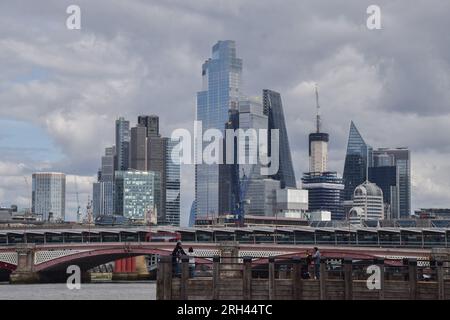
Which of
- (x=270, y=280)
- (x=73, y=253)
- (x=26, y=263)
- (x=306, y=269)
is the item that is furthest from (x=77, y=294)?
(x=270, y=280)

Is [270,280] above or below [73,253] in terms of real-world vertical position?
above

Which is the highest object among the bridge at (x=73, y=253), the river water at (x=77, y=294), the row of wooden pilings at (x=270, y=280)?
the row of wooden pilings at (x=270, y=280)

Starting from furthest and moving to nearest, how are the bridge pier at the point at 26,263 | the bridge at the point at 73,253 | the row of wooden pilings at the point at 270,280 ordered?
the bridge pier at the point at 26,263, the bridge at the point at 73,253, the row of wooden pilings at the point at 270,280

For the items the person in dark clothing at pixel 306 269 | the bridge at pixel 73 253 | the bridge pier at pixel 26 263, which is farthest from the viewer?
the bridge pier at pixel 26 263

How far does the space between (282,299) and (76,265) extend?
116 m

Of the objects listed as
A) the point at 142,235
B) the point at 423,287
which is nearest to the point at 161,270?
the point at 423,287

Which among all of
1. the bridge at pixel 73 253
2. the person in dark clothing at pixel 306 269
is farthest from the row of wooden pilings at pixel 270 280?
the bridge at pixel 73 253

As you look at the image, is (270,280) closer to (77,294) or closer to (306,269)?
(306,269)

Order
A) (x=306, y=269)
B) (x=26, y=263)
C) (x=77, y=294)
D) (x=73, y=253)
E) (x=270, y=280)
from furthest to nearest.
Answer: (x=26, y=263) → (x=73, y=253) → (x=77, y=294) → (x=306, y=269) → (x=270, y=280)

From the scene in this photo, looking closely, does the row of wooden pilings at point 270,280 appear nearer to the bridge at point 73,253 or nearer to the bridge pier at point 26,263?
the bridge at point 73,253

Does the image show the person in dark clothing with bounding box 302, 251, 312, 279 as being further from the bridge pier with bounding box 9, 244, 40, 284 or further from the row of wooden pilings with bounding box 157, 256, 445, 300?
the bridge pier with bounding box 9, 244, 40, 284

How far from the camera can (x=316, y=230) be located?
163 m

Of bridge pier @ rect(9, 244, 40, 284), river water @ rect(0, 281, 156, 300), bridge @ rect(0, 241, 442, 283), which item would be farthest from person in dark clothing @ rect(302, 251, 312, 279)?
bridge pier @ rect(9, 244, 40, 284)
